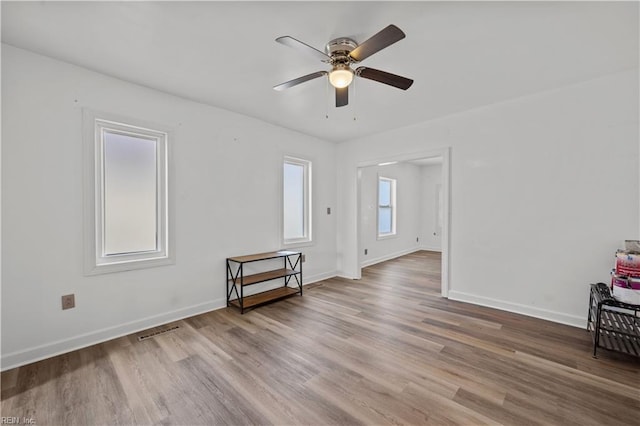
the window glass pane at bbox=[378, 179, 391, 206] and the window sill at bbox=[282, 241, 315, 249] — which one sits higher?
the window glass pane at bbox=[378, 179, 391, 206]

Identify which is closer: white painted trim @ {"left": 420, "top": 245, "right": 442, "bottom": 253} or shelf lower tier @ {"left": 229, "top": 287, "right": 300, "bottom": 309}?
shelf lower tier @ {"left": 229, "top": 287, "right": 300, "bottom": 309}

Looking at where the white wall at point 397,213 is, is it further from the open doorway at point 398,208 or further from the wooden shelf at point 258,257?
the wooden shelf at point 258,257

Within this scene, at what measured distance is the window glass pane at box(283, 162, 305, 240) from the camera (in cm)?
442

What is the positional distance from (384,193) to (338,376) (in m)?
5.35

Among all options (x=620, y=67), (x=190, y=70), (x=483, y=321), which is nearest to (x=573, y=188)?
(x=620, y=67)

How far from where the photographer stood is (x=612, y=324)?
2.43 m

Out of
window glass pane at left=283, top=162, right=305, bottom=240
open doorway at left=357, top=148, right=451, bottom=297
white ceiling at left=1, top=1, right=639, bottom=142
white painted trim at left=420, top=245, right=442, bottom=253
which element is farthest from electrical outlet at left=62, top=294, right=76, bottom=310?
white painted trim at left=420, top=245, right=442, bottom=253

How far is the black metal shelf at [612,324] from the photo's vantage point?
85.0 inches

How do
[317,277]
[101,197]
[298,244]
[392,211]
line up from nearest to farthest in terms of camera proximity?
[101,197] < [298,244] < [317,277] < [392,211]

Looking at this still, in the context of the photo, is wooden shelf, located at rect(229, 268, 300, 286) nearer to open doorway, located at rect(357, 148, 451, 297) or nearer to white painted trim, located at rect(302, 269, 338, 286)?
white painted trim, located at rect(302, 269, 338, 286)

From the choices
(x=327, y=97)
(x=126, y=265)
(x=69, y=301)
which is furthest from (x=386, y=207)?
(x=69, y=301)

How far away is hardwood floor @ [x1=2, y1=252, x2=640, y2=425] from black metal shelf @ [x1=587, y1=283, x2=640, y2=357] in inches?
4.6

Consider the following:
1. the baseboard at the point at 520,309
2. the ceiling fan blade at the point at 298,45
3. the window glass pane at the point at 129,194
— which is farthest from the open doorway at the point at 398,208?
the window glass pane at the point at 129,194

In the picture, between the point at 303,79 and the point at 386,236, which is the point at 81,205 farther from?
the point at 386,236
